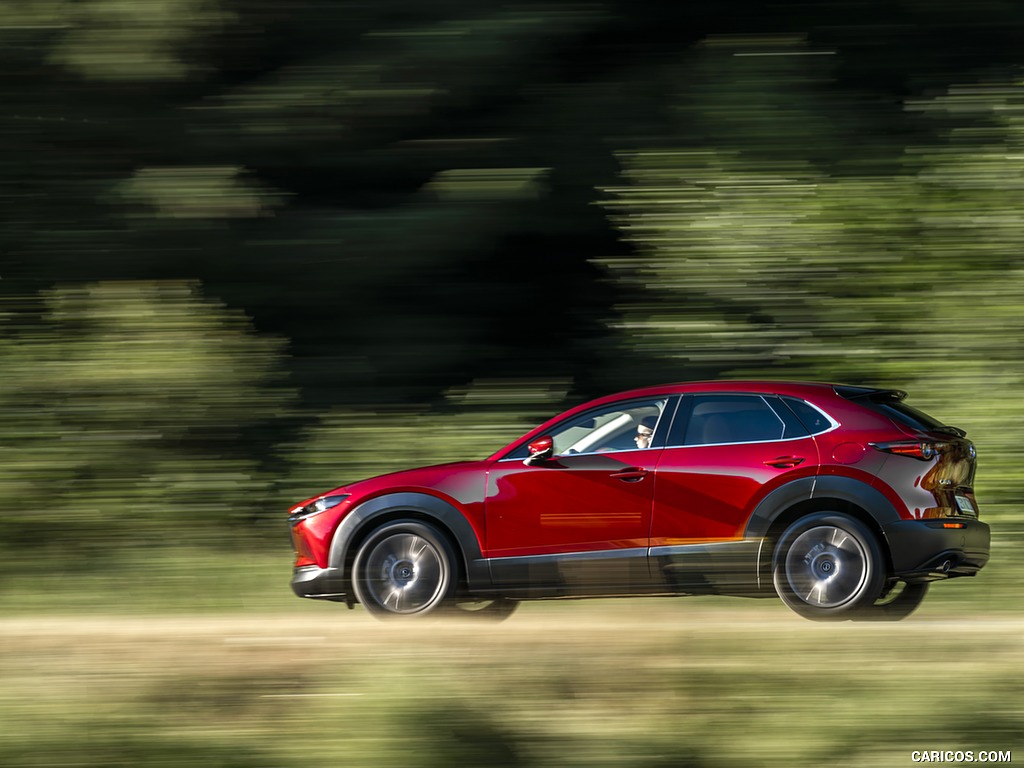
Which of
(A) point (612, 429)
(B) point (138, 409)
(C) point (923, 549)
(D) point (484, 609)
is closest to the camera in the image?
(C) point (923, 549)

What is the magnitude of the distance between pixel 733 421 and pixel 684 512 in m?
0.50

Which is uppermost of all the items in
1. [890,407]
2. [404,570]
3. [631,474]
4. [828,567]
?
[890,407]

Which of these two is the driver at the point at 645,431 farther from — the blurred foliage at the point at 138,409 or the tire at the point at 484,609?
the blurred foliage at the point at 138,409

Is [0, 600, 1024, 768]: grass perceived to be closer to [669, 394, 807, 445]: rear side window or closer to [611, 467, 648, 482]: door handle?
[611, 467, 648, 482]: door handle

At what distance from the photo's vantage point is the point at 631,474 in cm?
595

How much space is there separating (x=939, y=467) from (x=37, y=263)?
683 centimetres

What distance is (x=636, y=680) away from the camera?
571cm

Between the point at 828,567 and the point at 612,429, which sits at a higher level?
the point at 612,429

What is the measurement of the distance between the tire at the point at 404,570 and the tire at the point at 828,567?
61.5 inches

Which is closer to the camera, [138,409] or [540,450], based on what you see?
[540,450]

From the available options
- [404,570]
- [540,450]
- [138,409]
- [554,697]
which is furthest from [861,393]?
[138,409]

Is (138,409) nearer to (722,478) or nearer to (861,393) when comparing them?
(722,478)
